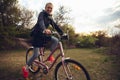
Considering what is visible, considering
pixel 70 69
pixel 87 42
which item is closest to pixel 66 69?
pixel 70 69

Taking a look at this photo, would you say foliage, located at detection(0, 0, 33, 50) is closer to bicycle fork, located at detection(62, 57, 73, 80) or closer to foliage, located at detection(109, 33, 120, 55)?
foliage, located at detection(109, 33, 120, 55)

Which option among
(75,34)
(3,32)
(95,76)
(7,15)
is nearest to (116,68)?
(95,76)

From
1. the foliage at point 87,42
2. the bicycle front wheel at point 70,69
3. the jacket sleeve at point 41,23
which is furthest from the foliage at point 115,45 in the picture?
the jacket sleeve at point 41,23

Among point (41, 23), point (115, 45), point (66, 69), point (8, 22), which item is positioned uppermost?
point (8, 22)

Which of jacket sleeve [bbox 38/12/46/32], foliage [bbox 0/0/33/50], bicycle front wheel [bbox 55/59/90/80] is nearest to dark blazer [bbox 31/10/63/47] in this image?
jacket sleeve [bbox 38/12/46/32]

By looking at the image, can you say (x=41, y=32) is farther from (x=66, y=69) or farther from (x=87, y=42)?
(x=87, y=42)

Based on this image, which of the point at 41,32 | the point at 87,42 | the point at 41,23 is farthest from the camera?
the point at 87,42

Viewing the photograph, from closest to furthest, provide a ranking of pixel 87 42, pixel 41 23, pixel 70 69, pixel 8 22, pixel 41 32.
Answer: pixel 70 69, pixel 41 23, pixel 41 32, pixel 8 22, pixel 87 42

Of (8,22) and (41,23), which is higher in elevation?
(8,22)

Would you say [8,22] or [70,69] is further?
[8,22]

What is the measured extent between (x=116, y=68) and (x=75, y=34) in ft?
42.7

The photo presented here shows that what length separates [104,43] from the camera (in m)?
19.8

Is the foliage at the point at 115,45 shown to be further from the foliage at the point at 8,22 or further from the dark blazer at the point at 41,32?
the foliage at the point at 8,22

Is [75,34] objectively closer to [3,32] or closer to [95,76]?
[3,32]
